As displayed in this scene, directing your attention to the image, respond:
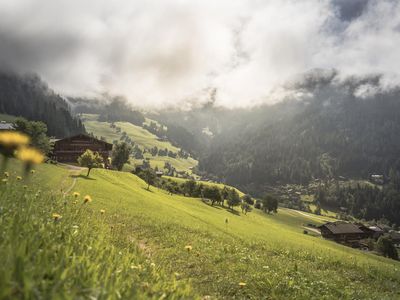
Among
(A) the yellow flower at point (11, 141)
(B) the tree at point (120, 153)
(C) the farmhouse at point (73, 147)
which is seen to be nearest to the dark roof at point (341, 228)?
(B) the tree at point (120, 153)

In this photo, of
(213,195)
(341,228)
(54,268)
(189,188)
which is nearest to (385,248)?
(341,228)

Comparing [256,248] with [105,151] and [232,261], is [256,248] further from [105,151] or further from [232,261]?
[105,151]

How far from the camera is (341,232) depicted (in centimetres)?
18725

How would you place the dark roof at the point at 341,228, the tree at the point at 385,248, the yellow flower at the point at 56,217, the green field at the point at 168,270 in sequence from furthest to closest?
the dark roof at the point at 341,228
the tree at the point at 385,248
the yellow flower at the point at 56,217
the green field at the point at 168,270

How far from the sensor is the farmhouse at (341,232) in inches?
7298

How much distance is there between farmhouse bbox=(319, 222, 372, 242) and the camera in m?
185

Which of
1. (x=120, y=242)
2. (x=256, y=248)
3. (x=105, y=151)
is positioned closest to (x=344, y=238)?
(x=105, y=151)

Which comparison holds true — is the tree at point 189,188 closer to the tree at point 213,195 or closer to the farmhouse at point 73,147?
the tree at point 213,195

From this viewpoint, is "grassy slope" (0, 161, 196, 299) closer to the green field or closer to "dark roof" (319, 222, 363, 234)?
the green field

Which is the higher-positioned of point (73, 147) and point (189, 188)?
point (73, 147)

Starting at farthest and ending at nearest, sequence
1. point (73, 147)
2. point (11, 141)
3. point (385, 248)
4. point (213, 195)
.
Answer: point (73, 147) < point (213, 195) < point (385, 248) < point (11, 141)

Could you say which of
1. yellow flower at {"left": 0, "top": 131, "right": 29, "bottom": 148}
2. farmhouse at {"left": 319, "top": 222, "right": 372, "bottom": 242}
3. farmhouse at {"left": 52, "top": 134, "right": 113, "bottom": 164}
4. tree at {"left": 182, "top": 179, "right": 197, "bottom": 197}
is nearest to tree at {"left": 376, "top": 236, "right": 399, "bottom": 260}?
farmhouse at {"left": 319, "top": 222, "right": 372, "bottom": 242}

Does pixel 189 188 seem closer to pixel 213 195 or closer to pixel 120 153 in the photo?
pixel 213 195

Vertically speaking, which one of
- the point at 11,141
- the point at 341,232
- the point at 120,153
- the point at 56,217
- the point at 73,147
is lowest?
the point at 341,232
